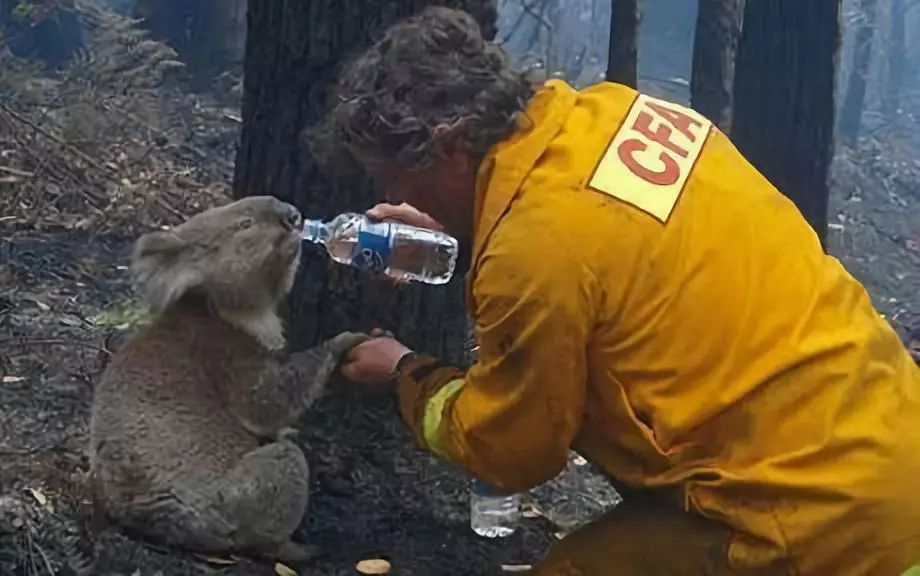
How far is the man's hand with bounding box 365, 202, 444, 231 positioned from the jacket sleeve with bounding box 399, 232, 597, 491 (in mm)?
479

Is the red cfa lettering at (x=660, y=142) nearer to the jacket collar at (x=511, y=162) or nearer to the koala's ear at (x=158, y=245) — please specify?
the jacket collar at (x=511, y=162)

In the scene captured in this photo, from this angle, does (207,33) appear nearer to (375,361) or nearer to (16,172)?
(16,172)

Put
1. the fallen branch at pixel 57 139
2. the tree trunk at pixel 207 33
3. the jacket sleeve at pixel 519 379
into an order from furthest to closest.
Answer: the tree trunk at pixel 207 33 < the fallen branch at pixel 57 139 < the jacket sleeve at pixel 519 379

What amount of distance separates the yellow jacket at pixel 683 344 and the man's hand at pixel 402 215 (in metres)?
0.60

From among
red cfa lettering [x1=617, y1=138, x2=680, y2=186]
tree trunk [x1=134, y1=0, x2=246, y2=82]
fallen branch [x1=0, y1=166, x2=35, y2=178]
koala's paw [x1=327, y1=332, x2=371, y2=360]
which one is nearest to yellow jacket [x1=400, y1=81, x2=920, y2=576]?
red cfa lettering [x1=617, y1=138, x2=680, y2=186]

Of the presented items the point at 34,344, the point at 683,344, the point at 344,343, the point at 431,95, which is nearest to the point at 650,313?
the point at 683,344

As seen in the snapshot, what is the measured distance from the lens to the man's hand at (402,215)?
11.7ft

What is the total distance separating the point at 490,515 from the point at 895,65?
4.90 metres

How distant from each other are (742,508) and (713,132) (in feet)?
2.82

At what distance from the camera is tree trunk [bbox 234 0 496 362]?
3982 mm

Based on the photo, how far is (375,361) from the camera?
3615 millimetres

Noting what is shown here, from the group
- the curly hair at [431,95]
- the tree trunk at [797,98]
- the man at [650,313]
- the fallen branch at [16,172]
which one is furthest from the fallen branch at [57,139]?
the curly hair at [431,95]

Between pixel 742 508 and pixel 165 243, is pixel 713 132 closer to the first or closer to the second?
pixel 742 508

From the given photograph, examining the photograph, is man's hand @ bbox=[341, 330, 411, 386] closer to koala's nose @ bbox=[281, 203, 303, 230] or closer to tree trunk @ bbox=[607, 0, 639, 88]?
koala's nose @ bbox=[281, 203, 303, 230]
